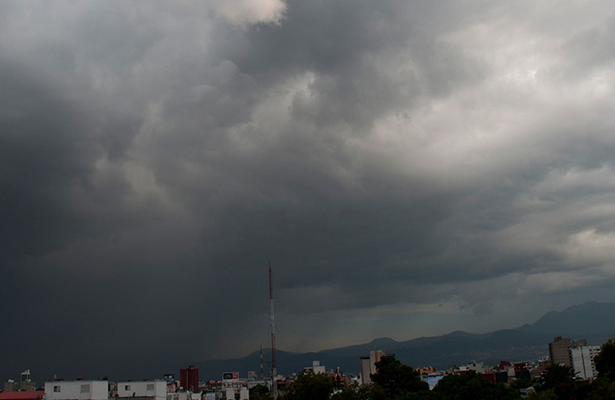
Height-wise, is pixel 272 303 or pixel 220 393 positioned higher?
pixel 272 303

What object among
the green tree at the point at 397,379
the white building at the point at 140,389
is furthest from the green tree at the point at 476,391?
the white building at the point at 140,389

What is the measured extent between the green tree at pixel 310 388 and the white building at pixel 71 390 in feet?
85.8

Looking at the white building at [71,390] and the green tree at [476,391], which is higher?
the white building at [71,390]

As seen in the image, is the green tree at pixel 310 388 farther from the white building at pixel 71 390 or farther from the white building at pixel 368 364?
the white building at pixel 368 364

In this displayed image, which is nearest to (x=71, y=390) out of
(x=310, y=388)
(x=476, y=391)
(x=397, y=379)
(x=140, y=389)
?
(x=140, y=389)

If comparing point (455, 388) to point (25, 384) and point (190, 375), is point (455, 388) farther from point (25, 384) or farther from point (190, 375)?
point (190, 375)

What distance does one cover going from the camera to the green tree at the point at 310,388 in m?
74.0

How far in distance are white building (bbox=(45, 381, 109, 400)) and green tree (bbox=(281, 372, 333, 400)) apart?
85.8 ft

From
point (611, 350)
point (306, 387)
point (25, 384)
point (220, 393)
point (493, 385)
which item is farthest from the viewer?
point (220, 393)

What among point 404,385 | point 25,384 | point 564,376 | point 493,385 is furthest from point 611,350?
point 25,384

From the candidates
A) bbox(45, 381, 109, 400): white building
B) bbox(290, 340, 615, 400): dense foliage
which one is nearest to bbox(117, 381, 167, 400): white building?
bbox(45, 381, 109, 400): white building

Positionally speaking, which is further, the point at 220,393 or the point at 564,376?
the point at 220,393

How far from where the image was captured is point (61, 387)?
7550 cm

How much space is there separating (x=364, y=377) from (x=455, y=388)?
12648 cm
